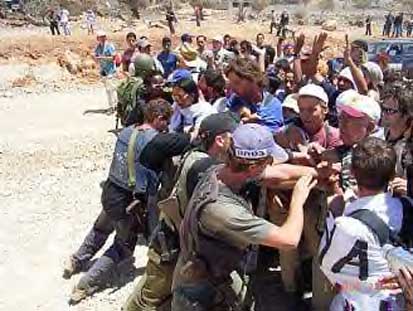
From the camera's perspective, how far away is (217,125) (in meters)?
4.38

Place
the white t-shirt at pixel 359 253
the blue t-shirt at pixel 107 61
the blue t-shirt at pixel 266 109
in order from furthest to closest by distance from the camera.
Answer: the blue t-shirt at pixel 107 61 → the blue t-shirt at pixel 266 109 → the white t-shirt at pixel 359 253

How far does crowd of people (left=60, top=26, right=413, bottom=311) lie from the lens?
3.39 metres

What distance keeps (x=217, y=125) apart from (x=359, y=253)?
148 cm

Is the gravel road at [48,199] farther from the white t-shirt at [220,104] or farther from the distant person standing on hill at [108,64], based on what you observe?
the white t-shirt at [220,104]

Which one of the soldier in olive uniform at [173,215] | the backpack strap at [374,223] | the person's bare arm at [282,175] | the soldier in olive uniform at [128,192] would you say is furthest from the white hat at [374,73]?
the backpack strap at [374,223]

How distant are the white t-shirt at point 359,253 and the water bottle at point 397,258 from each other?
0.05 m

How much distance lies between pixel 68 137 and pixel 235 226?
10235mm

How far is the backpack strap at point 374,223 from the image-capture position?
10.7ft

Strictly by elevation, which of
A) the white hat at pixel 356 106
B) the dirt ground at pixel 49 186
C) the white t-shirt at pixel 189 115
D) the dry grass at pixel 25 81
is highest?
the white hat at pixel 356 106

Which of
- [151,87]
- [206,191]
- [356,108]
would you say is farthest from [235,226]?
[151,87]

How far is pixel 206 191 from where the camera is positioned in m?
3.68

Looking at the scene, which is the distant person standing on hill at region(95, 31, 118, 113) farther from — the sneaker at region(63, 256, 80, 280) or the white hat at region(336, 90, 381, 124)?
the white hat at region(336, 90, 381, 124)

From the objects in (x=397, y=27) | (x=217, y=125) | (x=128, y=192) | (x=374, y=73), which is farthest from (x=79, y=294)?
(x=397, y=27)

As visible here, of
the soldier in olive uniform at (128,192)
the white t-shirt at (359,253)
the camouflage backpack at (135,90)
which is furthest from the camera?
A: the camouflage backpack at (135,90)
